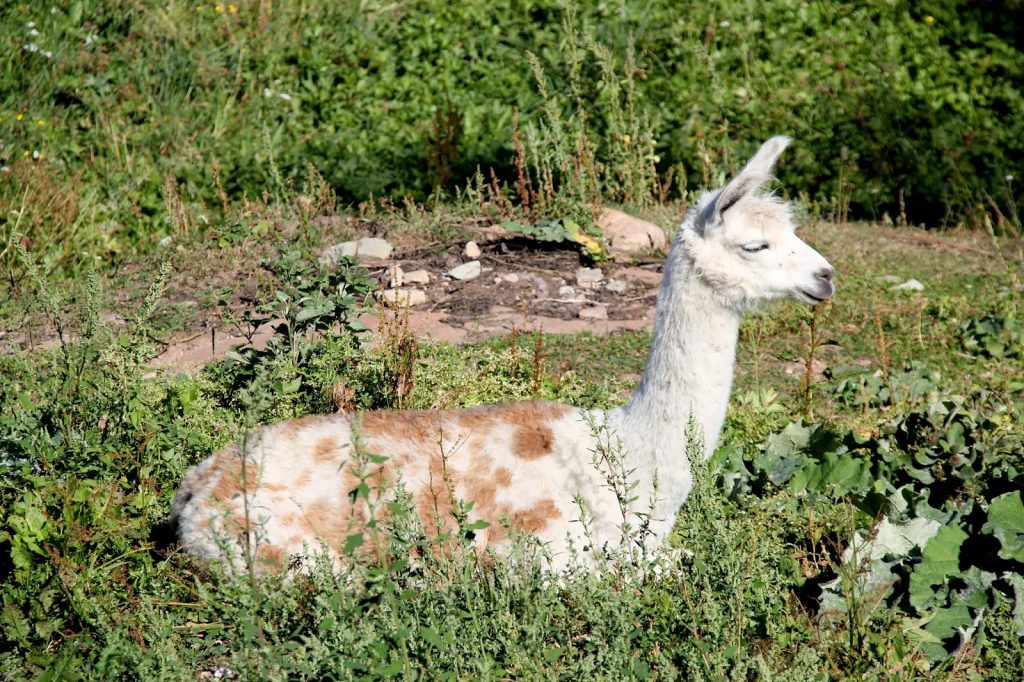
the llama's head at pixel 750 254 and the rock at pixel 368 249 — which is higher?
the llama's head at pixel 750 254

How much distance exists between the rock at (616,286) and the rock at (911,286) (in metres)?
2.20

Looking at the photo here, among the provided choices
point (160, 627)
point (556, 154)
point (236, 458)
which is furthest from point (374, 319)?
point (160, 627)

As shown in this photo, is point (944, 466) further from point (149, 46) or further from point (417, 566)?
point (149, 46)

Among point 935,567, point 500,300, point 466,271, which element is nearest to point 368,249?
point 466,271

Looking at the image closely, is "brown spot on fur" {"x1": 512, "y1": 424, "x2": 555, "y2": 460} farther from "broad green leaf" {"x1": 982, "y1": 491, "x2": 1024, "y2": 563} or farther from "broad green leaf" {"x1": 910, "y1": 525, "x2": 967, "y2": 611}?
"broad green leaf" {"x1": 982, "y1": 491, "x2": 1024, "y2": 563}

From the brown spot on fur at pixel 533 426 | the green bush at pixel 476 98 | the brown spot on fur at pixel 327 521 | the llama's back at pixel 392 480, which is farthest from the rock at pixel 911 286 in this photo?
the brown spot on fur at pixel 327 521

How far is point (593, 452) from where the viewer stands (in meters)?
4.67

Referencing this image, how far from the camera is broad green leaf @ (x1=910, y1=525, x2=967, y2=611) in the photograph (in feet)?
14.3

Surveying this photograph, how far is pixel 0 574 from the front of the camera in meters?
4.65

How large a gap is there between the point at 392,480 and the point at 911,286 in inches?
222

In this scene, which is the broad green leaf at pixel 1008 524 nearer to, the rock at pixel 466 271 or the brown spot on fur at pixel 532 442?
the brown spot on fur at pixel 532 442

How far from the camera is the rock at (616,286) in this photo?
8352 mm

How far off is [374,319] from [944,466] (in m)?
3.77

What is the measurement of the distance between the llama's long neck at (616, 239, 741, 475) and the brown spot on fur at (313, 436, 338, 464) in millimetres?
1238
